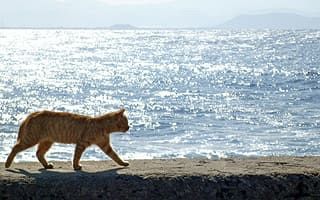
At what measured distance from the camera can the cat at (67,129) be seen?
5105 millimetres

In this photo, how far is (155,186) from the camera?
4.34 m

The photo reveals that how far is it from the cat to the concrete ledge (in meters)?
0.43

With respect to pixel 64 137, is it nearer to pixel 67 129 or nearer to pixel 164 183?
pixel 67 129

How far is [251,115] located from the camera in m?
23.9

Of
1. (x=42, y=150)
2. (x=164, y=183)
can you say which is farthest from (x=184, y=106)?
(x=164, y=183)

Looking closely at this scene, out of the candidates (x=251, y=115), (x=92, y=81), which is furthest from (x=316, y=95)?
(x=92, y=81)

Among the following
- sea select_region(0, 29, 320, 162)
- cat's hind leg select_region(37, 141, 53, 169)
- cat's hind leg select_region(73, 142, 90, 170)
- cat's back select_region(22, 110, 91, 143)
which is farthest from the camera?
sea select_region(0, 29, 320, 162)

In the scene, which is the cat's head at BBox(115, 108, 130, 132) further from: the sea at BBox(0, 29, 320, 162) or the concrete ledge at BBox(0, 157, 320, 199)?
the sea at BBox(0, 29, 320, 162)

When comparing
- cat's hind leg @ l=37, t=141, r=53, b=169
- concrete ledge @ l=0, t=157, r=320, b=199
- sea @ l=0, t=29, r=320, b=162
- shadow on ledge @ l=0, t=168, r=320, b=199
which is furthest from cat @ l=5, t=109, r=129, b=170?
sea @ l=0, t=29, r=320, b=162

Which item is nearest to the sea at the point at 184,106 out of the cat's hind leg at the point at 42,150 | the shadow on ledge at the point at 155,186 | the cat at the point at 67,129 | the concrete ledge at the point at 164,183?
the cat's hind leg at the point at 42,150

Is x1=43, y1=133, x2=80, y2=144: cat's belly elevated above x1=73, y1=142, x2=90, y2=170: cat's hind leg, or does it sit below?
above

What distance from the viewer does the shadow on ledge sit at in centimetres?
425

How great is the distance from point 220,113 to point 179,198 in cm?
2038

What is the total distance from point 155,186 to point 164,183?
0.06 meters
